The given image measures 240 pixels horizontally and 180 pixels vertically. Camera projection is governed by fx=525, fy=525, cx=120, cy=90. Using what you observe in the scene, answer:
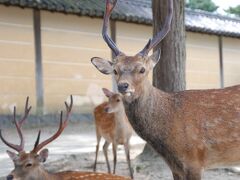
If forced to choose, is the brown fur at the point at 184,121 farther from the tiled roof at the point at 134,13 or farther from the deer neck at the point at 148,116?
the tiled roof at the point at 134,13

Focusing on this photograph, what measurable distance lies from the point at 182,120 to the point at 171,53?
2.57 meters

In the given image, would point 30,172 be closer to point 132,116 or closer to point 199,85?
point 132,116

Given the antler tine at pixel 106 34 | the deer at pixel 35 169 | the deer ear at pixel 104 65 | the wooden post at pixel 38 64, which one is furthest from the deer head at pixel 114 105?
the wooden post at pixel 38 64

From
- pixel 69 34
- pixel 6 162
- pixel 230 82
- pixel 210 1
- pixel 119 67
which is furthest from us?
pixel 210 1

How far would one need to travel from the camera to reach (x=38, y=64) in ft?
38.5

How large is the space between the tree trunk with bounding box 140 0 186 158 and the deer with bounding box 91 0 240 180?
2.23m

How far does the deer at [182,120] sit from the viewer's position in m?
4.32

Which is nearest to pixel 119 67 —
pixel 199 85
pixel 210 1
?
pixel 199 85

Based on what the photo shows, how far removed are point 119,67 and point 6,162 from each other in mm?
3106

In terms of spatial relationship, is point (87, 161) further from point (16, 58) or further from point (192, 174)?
point (16, 58)

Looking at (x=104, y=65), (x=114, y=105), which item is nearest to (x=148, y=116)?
(x=104, y=65)

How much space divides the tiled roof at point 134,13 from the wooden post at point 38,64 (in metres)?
0.53

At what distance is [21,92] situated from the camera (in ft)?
37.8

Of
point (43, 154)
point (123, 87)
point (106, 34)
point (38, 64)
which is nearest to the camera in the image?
point (123, 87)
